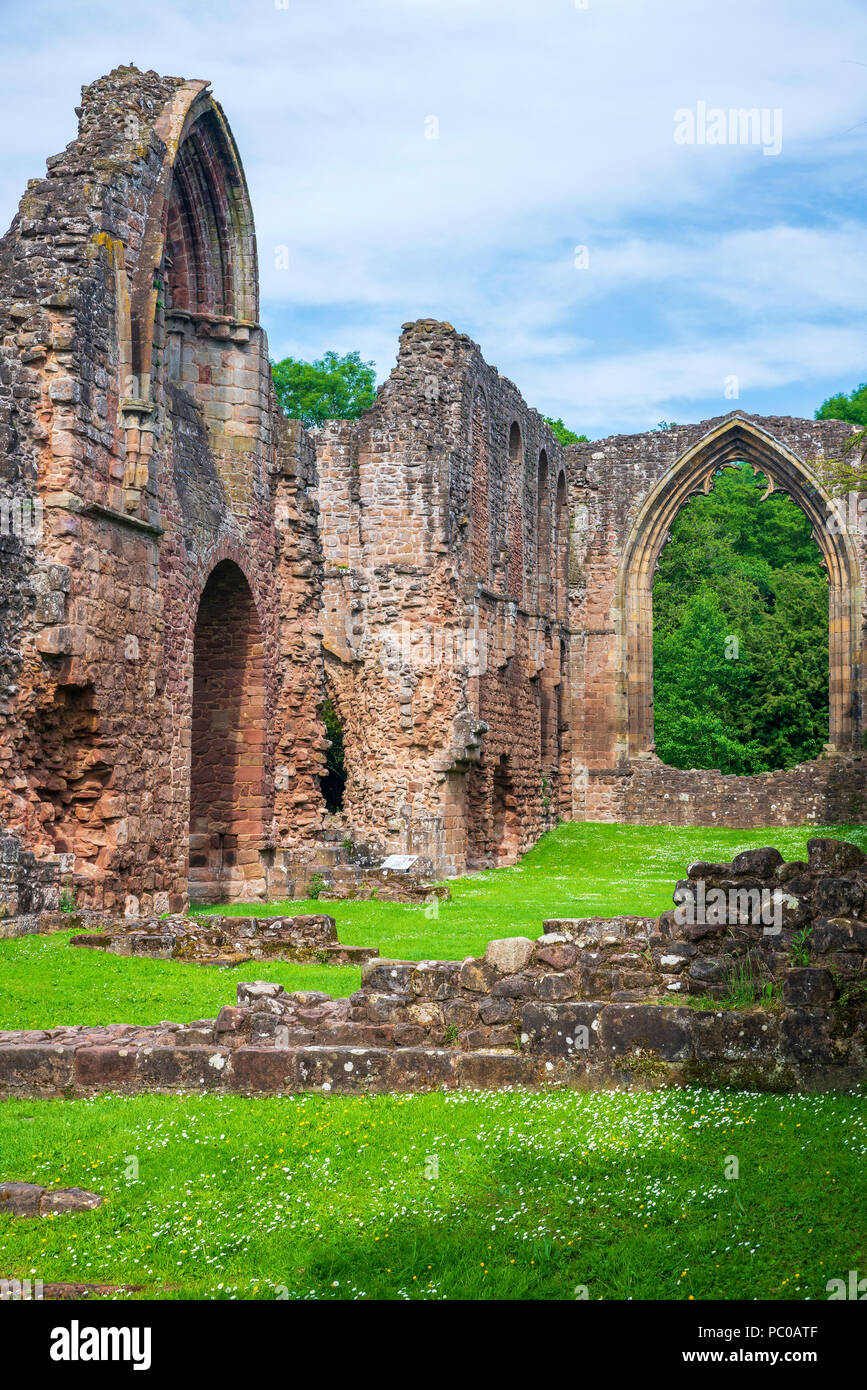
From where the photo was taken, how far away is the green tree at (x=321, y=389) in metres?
40.4

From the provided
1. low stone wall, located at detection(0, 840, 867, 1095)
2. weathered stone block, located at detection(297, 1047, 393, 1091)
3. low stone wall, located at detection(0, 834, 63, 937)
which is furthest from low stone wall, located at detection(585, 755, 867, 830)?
weathered stone block, located at detection(297, 1047, 393, 1091)

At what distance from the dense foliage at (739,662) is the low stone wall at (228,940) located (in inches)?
986

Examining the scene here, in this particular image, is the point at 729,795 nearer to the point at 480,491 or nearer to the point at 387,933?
the point at 480,491

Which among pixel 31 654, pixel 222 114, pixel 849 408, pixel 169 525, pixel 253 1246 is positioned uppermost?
pixel 849 408

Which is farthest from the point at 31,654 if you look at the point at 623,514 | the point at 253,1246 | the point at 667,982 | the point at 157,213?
the point at 623,514

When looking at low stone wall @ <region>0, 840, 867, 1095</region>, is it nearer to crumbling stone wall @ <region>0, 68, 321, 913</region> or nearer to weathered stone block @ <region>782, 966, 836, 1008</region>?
weathered stone block @ <region>782, 966, 836, 1008</region>

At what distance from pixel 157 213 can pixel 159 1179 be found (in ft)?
35.1

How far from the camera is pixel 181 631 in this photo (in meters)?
14.4

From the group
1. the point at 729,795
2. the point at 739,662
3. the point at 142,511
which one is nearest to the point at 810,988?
the point at 142,511

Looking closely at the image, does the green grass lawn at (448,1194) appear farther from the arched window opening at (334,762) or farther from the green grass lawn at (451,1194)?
the arched window opening at (334,762)

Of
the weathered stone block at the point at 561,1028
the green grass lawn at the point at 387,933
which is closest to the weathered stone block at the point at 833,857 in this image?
the weathered stone block at the point at 561,1028

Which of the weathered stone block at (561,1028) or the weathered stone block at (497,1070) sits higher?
the weathered stone block at (561,1028)

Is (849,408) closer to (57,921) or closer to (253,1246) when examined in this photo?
(57,921)

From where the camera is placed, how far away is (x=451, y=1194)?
16.8 ft
